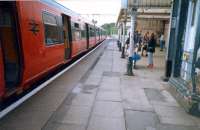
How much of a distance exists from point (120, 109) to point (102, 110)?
47 cm

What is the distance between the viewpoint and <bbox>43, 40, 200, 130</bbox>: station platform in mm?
5320

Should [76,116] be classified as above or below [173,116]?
above

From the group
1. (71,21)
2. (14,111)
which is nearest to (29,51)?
(14,111)

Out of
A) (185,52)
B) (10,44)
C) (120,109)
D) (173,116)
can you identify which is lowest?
(173,116)

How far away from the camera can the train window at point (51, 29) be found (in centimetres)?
842

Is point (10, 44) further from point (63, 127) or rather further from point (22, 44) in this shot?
point (63, 127)

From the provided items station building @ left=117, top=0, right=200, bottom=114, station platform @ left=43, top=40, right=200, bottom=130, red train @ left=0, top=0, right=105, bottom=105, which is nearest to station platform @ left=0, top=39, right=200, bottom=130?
station platform @ left=43, top=40, right=200, bottom=130

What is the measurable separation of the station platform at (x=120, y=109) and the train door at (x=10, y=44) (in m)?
1.33

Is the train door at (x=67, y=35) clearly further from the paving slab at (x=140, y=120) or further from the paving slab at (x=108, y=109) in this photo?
the paving slab at (x=140, y=120)

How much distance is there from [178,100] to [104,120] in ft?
8.68

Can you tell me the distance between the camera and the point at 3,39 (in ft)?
20.6

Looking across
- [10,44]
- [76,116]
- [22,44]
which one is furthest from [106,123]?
[10,44]

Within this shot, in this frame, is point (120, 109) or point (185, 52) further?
point (185, 52)

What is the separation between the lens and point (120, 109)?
631cm
